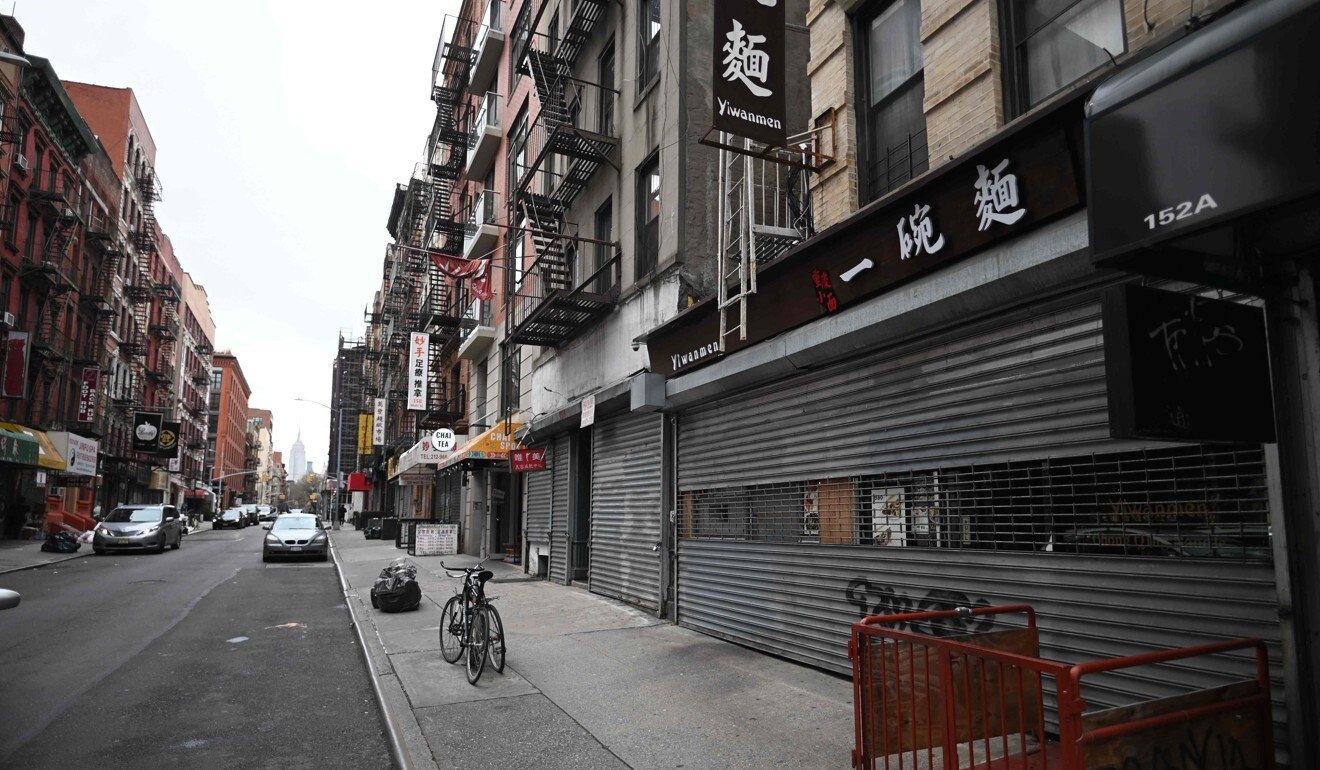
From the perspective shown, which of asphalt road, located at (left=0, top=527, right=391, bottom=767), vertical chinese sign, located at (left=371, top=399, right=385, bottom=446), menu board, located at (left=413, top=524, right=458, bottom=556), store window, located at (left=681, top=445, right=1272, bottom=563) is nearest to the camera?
store window, located at (left=681, top=445, right=1272, bottom=563)

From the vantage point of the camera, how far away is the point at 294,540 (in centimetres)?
2428

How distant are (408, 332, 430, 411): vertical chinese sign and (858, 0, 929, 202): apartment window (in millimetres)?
27641

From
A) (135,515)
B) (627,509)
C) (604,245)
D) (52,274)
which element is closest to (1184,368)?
(627,509)

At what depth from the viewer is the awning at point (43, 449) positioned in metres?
29.4

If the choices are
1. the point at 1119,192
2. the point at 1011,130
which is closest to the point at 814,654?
the point at 1011,130

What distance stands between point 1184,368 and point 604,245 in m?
13.1

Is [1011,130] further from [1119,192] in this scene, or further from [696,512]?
[696,512]

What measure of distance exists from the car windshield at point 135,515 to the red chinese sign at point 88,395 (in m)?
12.6

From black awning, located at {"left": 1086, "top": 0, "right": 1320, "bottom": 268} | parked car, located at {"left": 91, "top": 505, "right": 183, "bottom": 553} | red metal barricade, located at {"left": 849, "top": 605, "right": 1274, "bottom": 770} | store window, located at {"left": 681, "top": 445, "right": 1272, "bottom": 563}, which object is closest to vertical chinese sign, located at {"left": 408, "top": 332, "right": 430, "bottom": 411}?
parked car, located at {"left": 91, "top": 505, "right": 183, "bottom": 553}

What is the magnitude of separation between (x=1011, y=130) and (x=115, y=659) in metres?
10.9

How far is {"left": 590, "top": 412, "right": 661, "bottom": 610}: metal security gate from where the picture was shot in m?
12.4

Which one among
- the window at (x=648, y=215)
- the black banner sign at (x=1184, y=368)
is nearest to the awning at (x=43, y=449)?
the window at (x=648, y=215)

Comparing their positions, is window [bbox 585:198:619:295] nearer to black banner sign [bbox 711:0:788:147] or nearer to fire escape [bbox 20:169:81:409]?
black banner sign [bbox 711:0:788:147]

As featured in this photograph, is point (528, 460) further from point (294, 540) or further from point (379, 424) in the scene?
point (379, 424)
